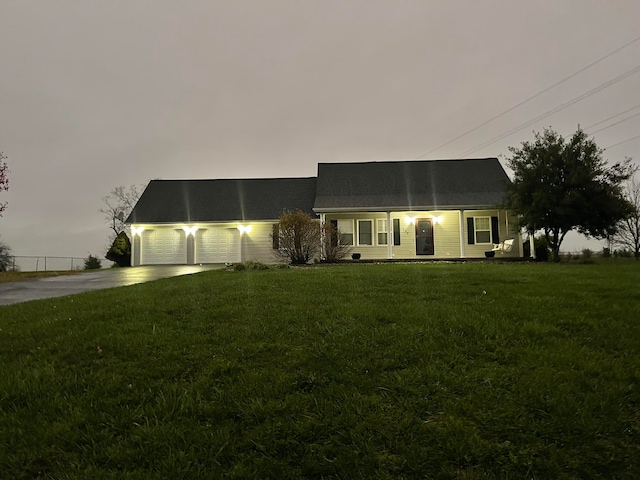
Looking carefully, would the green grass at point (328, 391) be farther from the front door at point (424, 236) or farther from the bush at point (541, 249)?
the front door at point (424, 236)

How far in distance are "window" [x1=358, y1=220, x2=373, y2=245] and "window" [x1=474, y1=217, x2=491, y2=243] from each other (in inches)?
212

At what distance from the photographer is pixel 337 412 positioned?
319cm

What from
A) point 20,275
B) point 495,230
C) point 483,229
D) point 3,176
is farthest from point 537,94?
point 3,176

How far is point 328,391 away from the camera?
346cm

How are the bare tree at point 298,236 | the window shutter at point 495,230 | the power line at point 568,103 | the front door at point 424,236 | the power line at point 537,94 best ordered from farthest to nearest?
the front door at point 424,236, the window shutter at point 495,230, the bare tree at point 298,236, the power line at point 568,103, the power line at point 537,94

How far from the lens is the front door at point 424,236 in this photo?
20406mm

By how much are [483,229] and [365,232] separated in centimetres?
601

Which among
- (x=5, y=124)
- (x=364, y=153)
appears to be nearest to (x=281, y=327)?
(x=5, y=124)

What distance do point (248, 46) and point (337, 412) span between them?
43.6 feet

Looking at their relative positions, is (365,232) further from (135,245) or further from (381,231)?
(135,245)

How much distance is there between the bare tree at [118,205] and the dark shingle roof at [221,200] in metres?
10.3

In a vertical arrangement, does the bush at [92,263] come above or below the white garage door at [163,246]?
below

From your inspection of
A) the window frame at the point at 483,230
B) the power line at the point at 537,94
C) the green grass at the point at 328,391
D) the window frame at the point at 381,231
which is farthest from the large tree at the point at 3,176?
the power line at the point at 537,94

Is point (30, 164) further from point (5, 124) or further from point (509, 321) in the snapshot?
point (509, 321)
